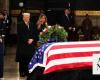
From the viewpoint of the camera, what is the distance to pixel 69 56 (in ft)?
23.4

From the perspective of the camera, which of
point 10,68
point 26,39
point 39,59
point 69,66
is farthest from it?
point 10,68

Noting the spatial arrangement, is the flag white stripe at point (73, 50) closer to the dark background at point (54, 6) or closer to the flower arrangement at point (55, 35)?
the flower arrangement at point (55, 35)

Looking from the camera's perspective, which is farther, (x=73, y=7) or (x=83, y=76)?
(x=73, y=7)

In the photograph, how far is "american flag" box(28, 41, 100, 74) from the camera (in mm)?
7074

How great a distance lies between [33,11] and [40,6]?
419 mm

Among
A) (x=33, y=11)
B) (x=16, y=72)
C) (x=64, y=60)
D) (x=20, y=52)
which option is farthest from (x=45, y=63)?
(x=33, y=11)

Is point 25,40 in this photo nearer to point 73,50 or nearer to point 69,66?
point 73,50

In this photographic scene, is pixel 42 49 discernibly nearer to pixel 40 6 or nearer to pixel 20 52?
pixel 20 52

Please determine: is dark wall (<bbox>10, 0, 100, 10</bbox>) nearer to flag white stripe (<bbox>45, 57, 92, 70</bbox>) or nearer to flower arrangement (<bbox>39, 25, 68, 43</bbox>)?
flower arrangement (<bbox>39, 25, 68, 43</bbox>)

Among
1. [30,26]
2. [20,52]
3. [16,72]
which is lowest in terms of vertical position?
[16,72]

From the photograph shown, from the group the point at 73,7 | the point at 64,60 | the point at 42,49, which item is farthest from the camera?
the point at 73,7

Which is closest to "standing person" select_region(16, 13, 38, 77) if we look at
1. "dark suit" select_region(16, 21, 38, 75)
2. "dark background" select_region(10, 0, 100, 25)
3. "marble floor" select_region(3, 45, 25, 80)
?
"dark suit" select_region(16, 21, 38, 75)

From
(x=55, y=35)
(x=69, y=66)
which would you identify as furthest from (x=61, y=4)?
(x=69, y=66)

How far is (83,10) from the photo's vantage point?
1936 cm
